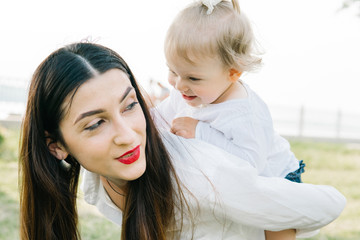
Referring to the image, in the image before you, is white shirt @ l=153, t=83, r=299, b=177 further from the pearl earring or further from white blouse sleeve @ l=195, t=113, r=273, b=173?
the pearl earring

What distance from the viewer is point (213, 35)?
206 centimetres

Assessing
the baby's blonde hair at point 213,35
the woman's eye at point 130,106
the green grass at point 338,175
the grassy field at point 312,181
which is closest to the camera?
the woman's eye at point 130,106

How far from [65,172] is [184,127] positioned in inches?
23.8

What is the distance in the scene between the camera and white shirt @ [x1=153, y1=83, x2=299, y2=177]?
200 cm

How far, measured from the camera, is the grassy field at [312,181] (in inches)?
188

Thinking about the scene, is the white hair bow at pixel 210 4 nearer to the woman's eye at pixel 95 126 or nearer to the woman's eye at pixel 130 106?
the woman's eye at pixel 130 106

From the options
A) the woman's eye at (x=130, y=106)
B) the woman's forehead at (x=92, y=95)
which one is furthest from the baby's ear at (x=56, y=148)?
the woman's eye at (x=130, y=106)

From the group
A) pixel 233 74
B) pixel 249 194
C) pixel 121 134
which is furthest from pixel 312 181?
pixel 121 134

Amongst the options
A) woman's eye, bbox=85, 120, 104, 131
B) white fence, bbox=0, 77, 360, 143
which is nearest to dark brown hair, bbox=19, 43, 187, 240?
woman's eye, bbox=85, 120, 104, 131

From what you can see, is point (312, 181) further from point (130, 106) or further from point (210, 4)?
point (130, 106)

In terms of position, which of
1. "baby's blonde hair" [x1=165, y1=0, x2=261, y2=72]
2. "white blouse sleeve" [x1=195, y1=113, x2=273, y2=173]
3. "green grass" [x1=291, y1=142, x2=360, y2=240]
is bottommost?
"green grass" [x1=291, y1=142, x2=360, y2=240]

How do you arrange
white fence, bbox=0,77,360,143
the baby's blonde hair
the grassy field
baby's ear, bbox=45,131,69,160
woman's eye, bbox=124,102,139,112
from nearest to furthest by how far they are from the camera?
woman's eye, bbox=124,102,139,112 < baby's ear, bbox=45,131,69,160 < the baby's blonde hair < the grassy field < white fence, bbox=0,77,360,143

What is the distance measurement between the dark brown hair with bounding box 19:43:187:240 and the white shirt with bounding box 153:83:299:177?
0.27 metres

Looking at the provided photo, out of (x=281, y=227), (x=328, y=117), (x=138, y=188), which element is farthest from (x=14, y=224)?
(x=328, y=117)
